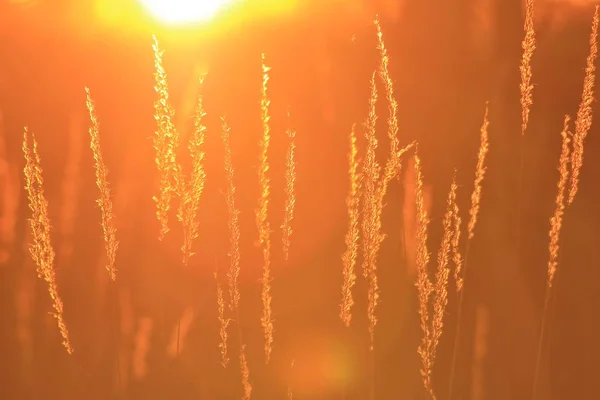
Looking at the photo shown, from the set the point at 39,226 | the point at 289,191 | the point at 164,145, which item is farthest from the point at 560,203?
the point at 39,226

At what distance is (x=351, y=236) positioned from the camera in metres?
1.71

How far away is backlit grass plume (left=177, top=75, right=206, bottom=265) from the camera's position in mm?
1637

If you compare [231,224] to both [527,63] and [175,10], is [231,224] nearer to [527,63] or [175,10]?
[175,10]

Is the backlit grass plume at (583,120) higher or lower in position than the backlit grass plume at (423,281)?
higher

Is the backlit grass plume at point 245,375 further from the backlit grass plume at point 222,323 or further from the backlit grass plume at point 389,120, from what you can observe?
the backlit grass plume at point 389,120

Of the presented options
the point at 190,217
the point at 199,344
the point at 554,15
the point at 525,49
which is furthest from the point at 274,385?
the point at 554,15

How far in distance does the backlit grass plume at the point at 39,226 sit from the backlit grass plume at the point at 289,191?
0.71m

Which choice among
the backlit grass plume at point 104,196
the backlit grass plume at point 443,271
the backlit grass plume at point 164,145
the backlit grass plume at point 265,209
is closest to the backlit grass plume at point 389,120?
the backlit grass plume at point 443,271

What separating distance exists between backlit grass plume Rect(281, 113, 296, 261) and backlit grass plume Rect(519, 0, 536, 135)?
2.44ft

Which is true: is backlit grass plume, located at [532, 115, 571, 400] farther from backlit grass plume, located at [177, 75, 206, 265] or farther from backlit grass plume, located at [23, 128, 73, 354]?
backlit grass plume, located at [23, 128, 73, 354]

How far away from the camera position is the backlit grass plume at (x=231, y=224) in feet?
5.47

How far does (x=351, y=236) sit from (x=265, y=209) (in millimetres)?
287

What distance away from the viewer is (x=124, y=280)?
5.65 feet

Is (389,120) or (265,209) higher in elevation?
(389,120)
